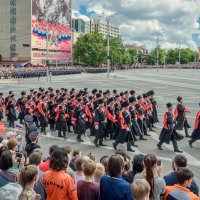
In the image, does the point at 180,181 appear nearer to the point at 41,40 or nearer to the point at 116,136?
the point at 116,136

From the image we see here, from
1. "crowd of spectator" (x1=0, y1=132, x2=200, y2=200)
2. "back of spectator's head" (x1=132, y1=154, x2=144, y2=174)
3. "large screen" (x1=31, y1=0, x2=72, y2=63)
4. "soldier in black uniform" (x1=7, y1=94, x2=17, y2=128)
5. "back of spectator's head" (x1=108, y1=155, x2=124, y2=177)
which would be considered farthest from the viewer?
"large screen" (x1=31, y1=0, x2=72, y2=63)

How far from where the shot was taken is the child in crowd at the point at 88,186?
4523mm

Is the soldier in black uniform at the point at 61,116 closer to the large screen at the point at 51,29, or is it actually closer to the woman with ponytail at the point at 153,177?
the woman with ponytail at the point at 153,177

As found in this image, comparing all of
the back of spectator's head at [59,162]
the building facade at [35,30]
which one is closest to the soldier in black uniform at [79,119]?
the back of spectator's head at [59,162]

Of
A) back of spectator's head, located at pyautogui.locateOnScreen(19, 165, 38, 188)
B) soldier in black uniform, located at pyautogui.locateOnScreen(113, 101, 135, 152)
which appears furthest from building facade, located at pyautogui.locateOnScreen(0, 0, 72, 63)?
back of spectator's head, located at pyautogui.locateOnScreen(19, 165, 38, 188)

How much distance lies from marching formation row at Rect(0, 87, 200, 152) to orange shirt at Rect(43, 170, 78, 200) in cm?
698

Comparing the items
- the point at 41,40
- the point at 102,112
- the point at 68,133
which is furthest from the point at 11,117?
the point at 41,40

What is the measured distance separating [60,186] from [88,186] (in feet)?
1.20

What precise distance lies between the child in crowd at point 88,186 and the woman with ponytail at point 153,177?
60cm

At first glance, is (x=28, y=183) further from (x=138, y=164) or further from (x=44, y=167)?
(x=138, y=164)

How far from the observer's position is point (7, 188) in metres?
4.20

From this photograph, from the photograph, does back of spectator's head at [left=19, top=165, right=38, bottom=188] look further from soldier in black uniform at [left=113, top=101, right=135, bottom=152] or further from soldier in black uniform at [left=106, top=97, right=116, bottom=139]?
soldier in black uniform at [left=106, top=97, right=116, bottom=139]

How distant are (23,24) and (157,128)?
3264 inches

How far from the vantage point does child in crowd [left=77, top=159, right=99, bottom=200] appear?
14.8 ft
